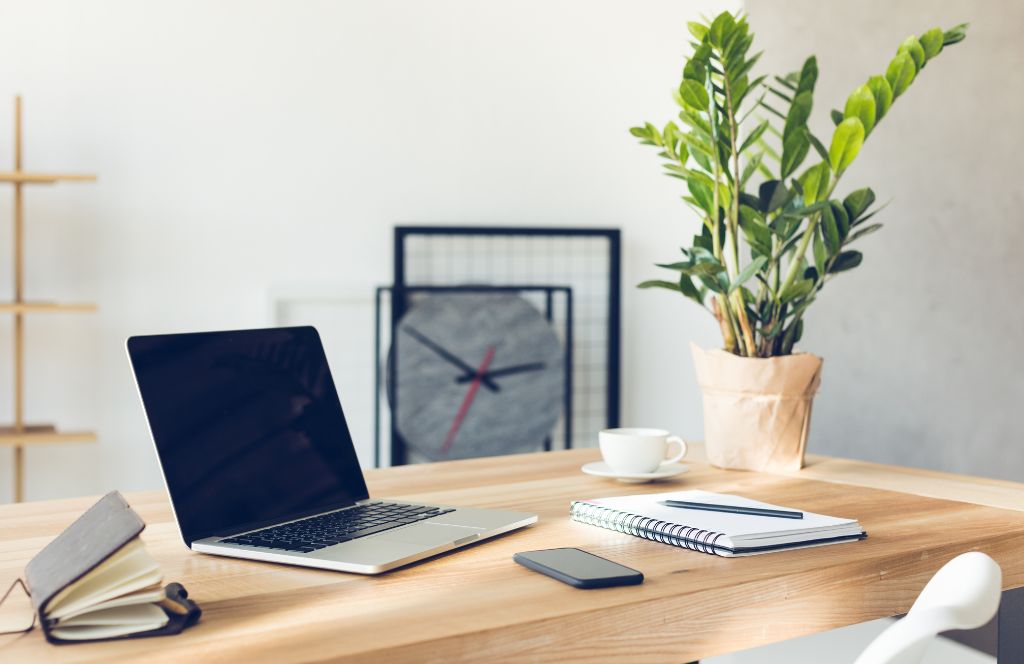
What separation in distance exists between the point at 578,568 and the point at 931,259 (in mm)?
2135

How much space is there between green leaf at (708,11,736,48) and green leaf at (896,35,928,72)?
0.23 metres

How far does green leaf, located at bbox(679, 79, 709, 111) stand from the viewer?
140 cm

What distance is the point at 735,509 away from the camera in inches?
41.8

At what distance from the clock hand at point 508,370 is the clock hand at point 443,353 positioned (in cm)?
1

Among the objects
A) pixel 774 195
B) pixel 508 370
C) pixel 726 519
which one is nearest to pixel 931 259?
pixel 508 370

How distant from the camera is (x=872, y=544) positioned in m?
0.99

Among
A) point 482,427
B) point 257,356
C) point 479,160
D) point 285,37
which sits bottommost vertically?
point 482,427

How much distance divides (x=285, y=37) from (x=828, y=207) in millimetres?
1987

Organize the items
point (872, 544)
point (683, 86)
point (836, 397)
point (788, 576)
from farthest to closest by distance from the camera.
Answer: point (836, 397), point (683, 86), point (872, 544), point (788, 576)

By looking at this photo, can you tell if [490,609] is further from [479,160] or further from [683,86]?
[479,160]

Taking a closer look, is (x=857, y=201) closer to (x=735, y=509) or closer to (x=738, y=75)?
(x=738, y=75)

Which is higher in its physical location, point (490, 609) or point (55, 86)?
point (55, 86)

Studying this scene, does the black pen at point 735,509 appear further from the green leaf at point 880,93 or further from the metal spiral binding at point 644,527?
the green leaf at point 880,93

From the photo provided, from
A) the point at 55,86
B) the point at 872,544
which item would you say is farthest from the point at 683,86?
the point at 55,86
